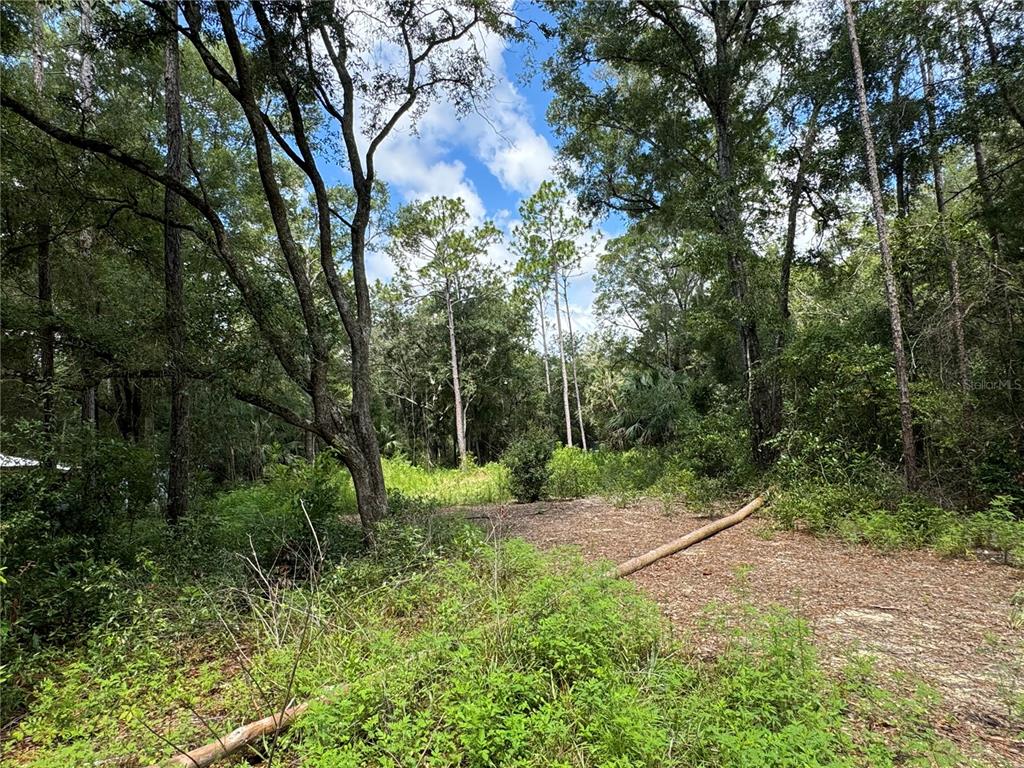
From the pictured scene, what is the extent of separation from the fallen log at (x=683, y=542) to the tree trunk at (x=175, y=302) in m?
4.83

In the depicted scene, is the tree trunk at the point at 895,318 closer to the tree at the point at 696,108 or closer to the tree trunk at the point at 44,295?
the tree at the point at 696,108

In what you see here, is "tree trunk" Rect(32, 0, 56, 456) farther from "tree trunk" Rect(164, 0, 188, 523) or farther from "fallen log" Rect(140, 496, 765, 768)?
"fallen log" Rect(140, 496, 765, 768)

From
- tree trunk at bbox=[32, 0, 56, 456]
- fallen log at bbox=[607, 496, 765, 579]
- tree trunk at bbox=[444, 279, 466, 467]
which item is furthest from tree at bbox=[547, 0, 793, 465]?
tree trunk at bbox=[444, 279, 466, 467]

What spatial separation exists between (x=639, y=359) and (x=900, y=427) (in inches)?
574

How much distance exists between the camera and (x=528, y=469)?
9.68 metres

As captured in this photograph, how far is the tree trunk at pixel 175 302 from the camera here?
530cm

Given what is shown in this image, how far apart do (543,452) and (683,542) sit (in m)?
4.68

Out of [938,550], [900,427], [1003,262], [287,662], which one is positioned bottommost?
[938,550]

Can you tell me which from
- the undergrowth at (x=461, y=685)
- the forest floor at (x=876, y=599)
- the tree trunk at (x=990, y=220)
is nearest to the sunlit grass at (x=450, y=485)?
the forest floor at (x=876, y=599)

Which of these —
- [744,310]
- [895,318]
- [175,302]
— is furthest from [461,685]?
[744,310]

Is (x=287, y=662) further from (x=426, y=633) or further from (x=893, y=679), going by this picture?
(x=893, y=679)

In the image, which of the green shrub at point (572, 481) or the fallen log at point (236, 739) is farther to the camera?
the green shrub at point (572, 481)

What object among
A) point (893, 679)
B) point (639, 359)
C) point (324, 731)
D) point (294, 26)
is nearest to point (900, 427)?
point (893, 679)

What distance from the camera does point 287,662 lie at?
2623 millimetres
